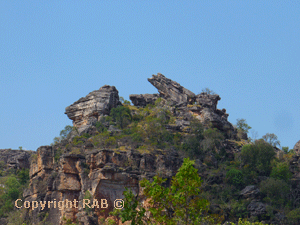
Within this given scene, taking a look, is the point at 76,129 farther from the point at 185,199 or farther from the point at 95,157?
the point at 185,199

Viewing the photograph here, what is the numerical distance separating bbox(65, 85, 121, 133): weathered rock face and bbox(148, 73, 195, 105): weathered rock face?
9.97 meters

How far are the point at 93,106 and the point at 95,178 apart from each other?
75.4 ft

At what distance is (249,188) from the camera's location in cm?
5194

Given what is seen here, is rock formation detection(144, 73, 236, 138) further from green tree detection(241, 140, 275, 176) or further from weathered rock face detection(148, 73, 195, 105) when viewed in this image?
green tree detection(241, 140, 275, 176)

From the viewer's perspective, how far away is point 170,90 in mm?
78875

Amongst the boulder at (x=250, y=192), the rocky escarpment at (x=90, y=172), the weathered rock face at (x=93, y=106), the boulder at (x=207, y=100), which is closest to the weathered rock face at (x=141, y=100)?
the weathered rock face at (x=93, y=106)

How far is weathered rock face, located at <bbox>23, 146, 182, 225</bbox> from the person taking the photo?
47.3 m

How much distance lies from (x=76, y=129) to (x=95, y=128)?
289 cm

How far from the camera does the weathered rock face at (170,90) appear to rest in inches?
3039

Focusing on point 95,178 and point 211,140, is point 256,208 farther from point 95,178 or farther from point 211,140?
point 95,178

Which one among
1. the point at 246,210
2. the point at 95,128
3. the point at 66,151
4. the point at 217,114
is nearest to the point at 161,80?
the point at 217,114

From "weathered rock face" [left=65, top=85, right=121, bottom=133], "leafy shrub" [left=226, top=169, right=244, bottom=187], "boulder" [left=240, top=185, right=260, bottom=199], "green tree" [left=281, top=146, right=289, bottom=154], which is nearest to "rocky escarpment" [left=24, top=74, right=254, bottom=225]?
"weathered rock face" [left=65, top=85, right=121, bottom=133]

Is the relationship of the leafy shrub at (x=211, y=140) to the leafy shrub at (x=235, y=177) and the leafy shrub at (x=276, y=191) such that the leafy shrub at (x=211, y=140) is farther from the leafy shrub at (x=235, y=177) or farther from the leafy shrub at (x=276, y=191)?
the leafy shrub at (x=276, y=191)
